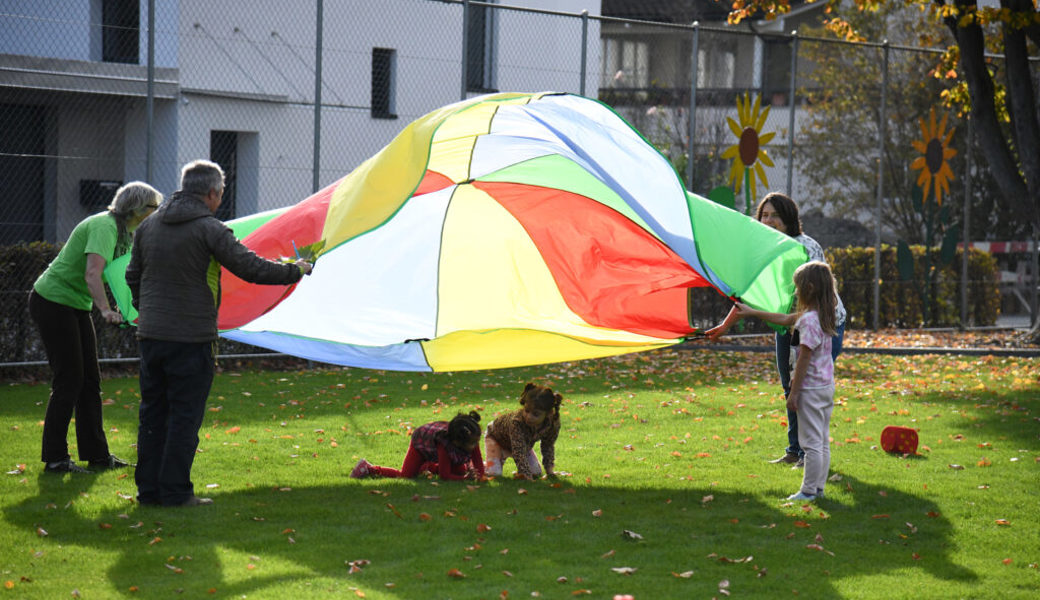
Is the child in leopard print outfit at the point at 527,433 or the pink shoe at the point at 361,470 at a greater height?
the child in leopard print outfit at the point at 527,433

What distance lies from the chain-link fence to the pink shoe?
5.39 meters

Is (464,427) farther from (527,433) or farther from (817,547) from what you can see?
(817,547)

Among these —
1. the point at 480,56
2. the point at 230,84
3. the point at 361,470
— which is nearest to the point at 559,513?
the point at 361,470

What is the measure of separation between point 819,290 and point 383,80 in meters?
9.29

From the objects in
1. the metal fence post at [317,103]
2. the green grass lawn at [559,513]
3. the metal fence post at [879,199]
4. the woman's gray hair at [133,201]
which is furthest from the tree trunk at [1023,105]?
the woman's gray hair at [133,201]

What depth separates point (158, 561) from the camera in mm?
5316

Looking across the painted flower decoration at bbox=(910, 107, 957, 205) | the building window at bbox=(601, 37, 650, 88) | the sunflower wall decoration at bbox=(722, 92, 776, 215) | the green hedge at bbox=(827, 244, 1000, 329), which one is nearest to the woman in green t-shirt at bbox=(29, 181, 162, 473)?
the sunflower wall decoration at bbox=(722, 92, 776, 215)

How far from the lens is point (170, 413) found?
249 inches

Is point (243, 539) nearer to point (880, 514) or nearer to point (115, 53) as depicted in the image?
point (880, 514)

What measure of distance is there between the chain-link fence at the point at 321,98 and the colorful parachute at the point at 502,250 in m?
4.39

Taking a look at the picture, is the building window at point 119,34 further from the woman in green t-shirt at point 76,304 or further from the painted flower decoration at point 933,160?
the painted flower decoration at point 933,160

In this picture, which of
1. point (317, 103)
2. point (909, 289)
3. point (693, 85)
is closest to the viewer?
point (317, 103)

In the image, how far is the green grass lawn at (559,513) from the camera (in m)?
5.12

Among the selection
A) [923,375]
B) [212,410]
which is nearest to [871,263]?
[923,375]
